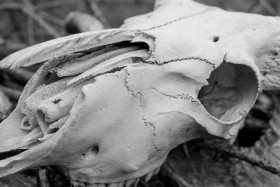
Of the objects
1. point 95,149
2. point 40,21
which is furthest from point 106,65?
point 40,21

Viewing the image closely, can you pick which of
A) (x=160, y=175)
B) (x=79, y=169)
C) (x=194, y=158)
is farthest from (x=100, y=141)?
(x=194, y=158)

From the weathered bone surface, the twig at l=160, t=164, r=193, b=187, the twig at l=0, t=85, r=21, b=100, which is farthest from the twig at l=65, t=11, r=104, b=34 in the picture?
the twig at l=160, t=164, r=193, b=187

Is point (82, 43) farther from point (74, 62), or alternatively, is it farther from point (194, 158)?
point (194, 158)

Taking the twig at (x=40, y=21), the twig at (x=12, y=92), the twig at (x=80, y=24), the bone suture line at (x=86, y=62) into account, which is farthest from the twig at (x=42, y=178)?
the twig at (x=40, y=21)

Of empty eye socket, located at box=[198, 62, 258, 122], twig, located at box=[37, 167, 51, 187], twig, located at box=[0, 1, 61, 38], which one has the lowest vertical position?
twig, located at box=[37, 167, 51, 187]

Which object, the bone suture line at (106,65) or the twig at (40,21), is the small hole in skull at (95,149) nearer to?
the bone suture line at (106,65)

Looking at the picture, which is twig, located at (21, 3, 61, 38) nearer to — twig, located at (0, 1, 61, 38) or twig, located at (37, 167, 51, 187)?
twig, located at (0, 1, 61, 38)
